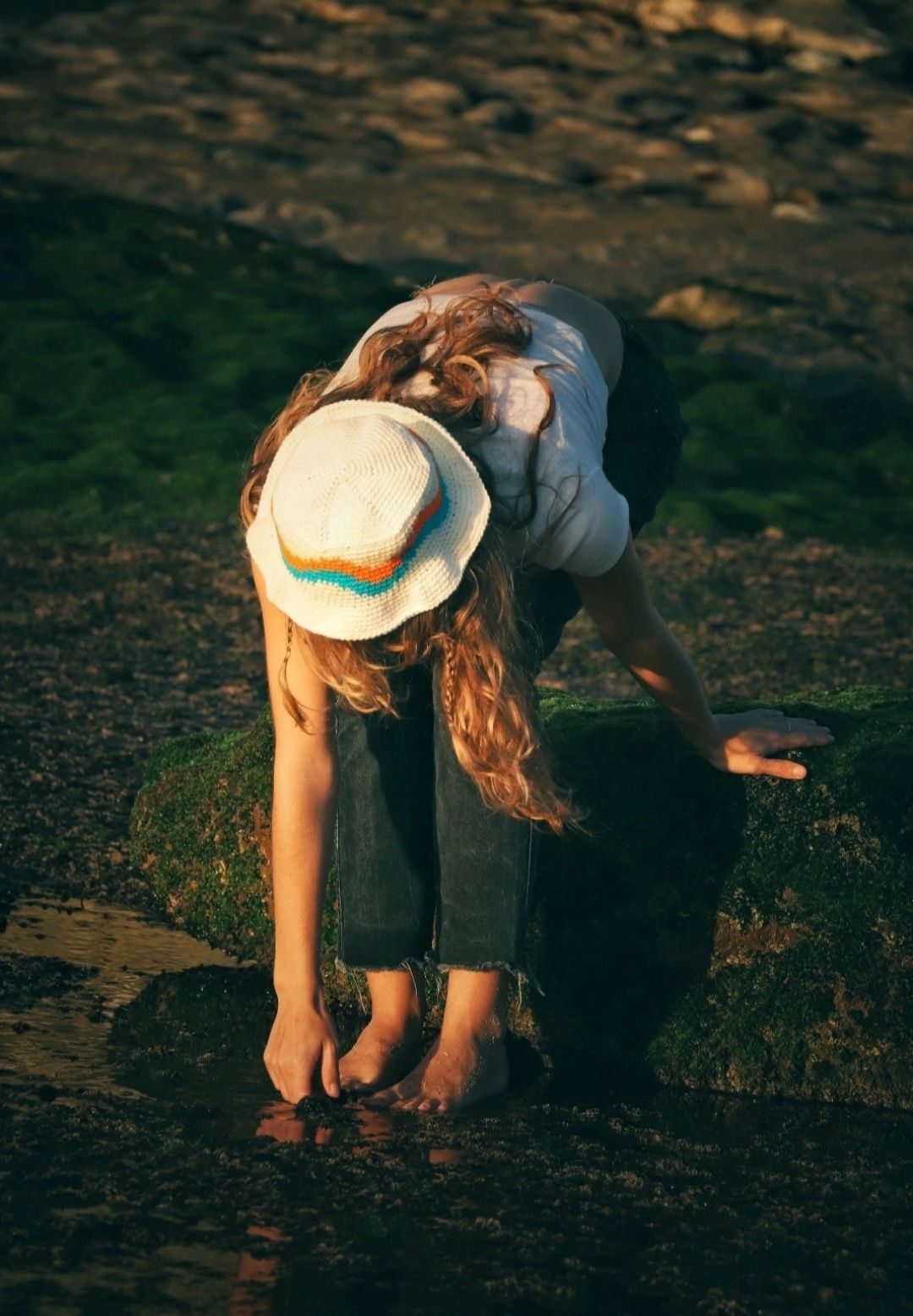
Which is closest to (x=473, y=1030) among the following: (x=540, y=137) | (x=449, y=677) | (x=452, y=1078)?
(x=452, y=1078)

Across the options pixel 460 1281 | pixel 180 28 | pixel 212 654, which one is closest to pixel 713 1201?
pixel 460 1281

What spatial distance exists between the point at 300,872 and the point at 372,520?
0.65 metres

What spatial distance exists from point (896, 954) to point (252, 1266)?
4.31 ft

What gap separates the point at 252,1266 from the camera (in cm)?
225

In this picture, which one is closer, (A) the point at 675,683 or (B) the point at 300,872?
(B) the point at 300,872

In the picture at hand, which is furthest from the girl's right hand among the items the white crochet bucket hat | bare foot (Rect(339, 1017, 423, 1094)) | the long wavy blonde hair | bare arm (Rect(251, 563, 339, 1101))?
the white crochet bucket hat

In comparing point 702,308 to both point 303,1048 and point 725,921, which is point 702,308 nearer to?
point 725,921

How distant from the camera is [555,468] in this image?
259 centimetres

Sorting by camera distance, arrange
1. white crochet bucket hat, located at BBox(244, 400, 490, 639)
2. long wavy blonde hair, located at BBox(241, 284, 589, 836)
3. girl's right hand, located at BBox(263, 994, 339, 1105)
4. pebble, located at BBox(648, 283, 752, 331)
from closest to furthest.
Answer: white crochet bucket hat, located at BBox(244, 400, 490, 639)
long wavy blonde hair, located at BBox(241, 284, 589, 836)
girl's right hand, located at BBox(263, 994, 339, 1105)
pebble, located at BBox(648, 283, 752, 331)

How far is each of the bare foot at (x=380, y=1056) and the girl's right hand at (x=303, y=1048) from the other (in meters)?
0.12

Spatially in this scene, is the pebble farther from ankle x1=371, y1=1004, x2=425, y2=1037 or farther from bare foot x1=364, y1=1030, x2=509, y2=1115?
bare foot x1=364, y1=1030, x2=509, y2=1115

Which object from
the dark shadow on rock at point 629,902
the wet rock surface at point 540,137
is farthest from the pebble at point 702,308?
the dark shadow on rock at point 629,902

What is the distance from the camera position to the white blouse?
2592 millimetres

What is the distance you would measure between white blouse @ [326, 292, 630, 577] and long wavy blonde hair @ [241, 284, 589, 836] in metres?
0.01
